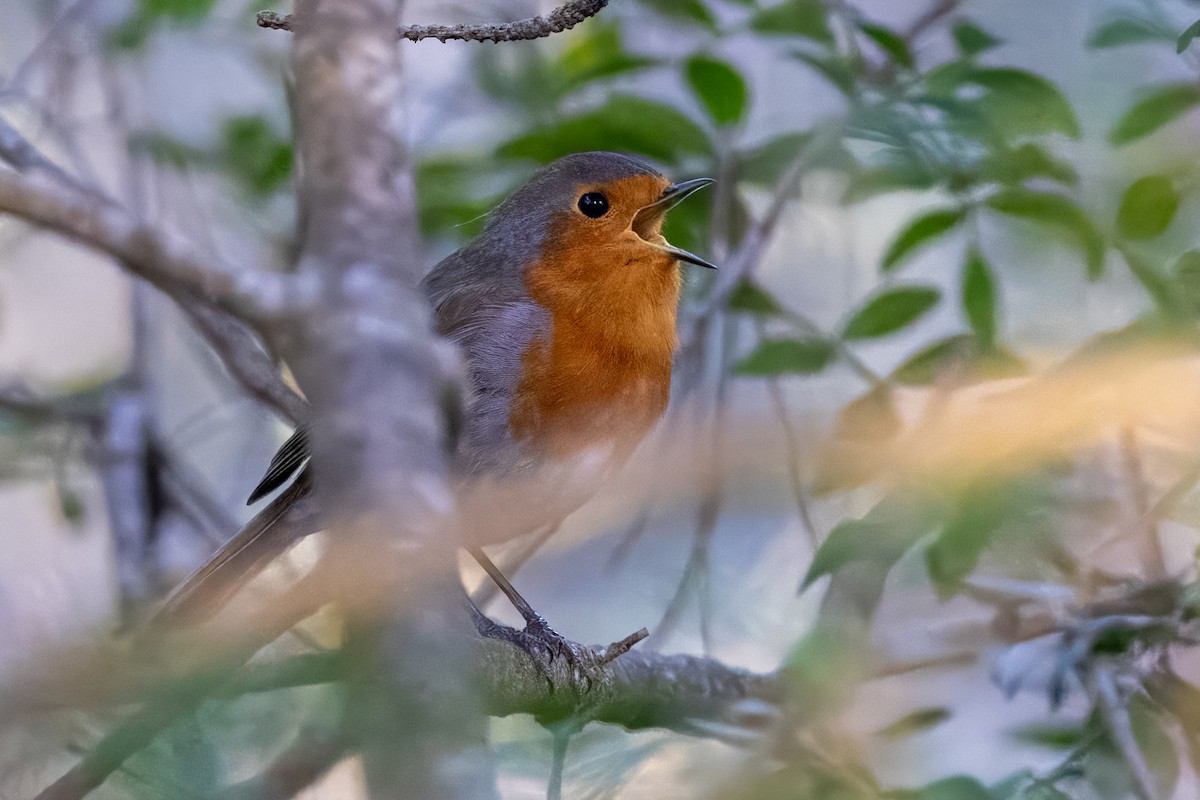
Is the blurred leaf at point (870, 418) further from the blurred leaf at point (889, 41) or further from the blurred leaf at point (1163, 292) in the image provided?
the blurred leaf at point (889, 41)

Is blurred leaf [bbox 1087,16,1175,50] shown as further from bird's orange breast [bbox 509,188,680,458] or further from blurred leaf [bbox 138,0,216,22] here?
blurred leaf [bbox 138,0,216,22]

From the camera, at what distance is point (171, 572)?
2490 mm

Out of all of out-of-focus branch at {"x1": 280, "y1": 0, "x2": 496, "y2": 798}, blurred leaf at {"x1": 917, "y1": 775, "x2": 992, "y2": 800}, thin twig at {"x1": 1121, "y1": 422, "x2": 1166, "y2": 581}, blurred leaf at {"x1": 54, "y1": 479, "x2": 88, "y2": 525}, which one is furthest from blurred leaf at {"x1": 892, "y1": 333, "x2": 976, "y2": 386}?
blurred leaf at {"x1": 54, "y1": 479, "x2": 88, "y2": 525}

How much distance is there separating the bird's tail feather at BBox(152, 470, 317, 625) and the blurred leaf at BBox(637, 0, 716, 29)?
3.48 ft

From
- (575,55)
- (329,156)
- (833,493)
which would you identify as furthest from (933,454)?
(575,55)

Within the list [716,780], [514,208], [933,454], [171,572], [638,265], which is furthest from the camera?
[171,572]

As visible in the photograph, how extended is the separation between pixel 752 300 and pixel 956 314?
17.9 inches

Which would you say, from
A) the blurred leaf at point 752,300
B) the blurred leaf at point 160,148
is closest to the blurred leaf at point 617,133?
the blurred leaf at point 752,300

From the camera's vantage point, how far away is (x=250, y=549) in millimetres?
1994

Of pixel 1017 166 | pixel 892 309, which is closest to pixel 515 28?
pixel 892 309

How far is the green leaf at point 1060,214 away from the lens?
1.83 meters

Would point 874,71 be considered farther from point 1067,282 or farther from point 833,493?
point 833,493

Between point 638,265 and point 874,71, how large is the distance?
0.67 meters

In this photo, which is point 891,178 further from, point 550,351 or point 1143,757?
point 1143,757
